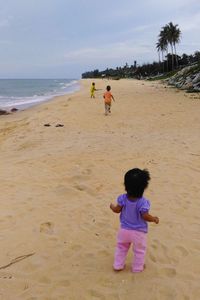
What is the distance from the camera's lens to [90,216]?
5539mm

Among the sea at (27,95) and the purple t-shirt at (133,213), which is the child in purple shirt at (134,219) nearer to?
the purple t-shirt at (133,213)

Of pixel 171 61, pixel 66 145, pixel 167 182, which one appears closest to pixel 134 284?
pixel 167 182

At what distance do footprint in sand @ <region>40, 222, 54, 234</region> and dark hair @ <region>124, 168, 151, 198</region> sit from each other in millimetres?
1718

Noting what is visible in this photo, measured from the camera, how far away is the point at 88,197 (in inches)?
248

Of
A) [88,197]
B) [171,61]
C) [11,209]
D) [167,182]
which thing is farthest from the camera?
[171,61]

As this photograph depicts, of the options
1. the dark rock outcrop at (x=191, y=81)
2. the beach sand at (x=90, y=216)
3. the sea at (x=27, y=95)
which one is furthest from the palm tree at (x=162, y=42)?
the beach sand at (x=90, y=216)

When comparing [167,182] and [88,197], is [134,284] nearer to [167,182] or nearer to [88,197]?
[88,197]

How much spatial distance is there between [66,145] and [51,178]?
2.81 m

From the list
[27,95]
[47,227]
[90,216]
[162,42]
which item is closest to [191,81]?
[27,95]

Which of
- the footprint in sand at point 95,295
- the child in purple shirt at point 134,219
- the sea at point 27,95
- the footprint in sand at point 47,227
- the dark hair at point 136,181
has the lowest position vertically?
the footprint in sand at point 95,295

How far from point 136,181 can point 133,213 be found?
0.39 metres

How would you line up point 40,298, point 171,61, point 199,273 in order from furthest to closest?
point 171,61, point 199,273, point 40,298

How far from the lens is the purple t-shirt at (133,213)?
3.92 metres

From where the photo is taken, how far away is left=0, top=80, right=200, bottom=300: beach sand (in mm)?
3885
